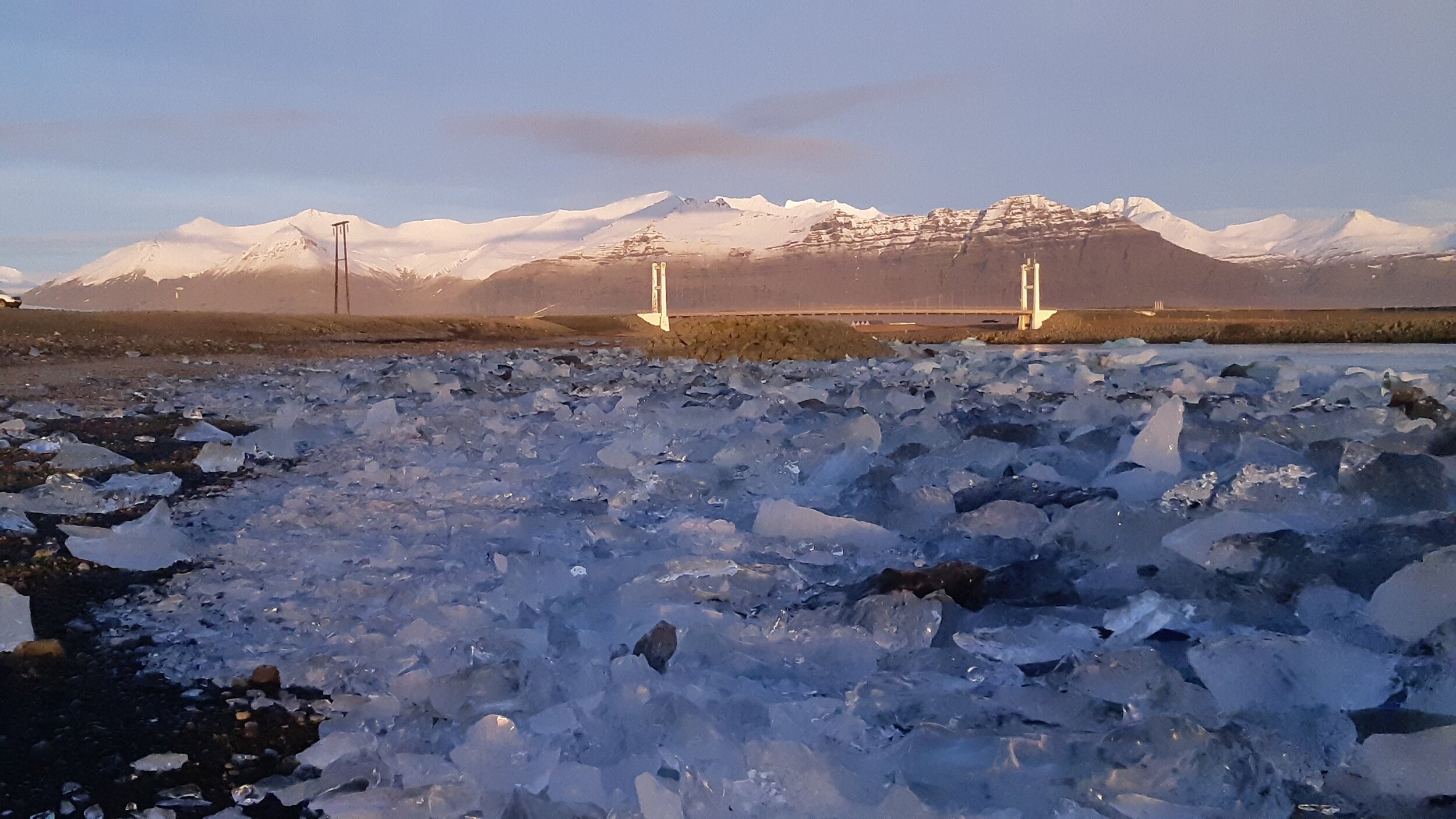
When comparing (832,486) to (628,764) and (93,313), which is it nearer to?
(628,764)

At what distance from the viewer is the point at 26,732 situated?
990 millimetres

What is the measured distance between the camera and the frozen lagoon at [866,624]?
0.87m

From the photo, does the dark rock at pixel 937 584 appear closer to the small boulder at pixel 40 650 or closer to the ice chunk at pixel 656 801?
the ice chunk at pixel 656 801

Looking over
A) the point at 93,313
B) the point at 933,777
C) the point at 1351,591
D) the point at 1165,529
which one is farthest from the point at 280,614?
the point at 93,313

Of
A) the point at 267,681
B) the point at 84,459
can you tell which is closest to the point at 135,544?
the point at 267,681

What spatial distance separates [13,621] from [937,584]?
1305 mm

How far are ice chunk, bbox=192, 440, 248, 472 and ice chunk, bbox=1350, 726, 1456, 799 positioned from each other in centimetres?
290

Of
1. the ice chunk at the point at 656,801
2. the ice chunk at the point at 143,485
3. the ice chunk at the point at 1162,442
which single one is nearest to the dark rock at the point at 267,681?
the ice chunk at the point at 656,801

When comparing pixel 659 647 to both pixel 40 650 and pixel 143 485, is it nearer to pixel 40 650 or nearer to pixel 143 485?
pixel 40 650

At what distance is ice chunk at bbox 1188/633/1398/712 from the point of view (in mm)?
956

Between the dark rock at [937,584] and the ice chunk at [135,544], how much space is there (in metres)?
1.31

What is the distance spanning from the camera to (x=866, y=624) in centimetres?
127

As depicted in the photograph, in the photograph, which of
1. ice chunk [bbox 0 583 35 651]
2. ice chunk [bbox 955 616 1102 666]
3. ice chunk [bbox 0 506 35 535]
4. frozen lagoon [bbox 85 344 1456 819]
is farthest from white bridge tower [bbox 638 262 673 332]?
ice chunk [bbox 955 616 1102 666]

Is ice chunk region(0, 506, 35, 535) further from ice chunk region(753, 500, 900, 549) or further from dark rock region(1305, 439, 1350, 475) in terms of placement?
dark rock region(1305, 439, 1350, 475)
